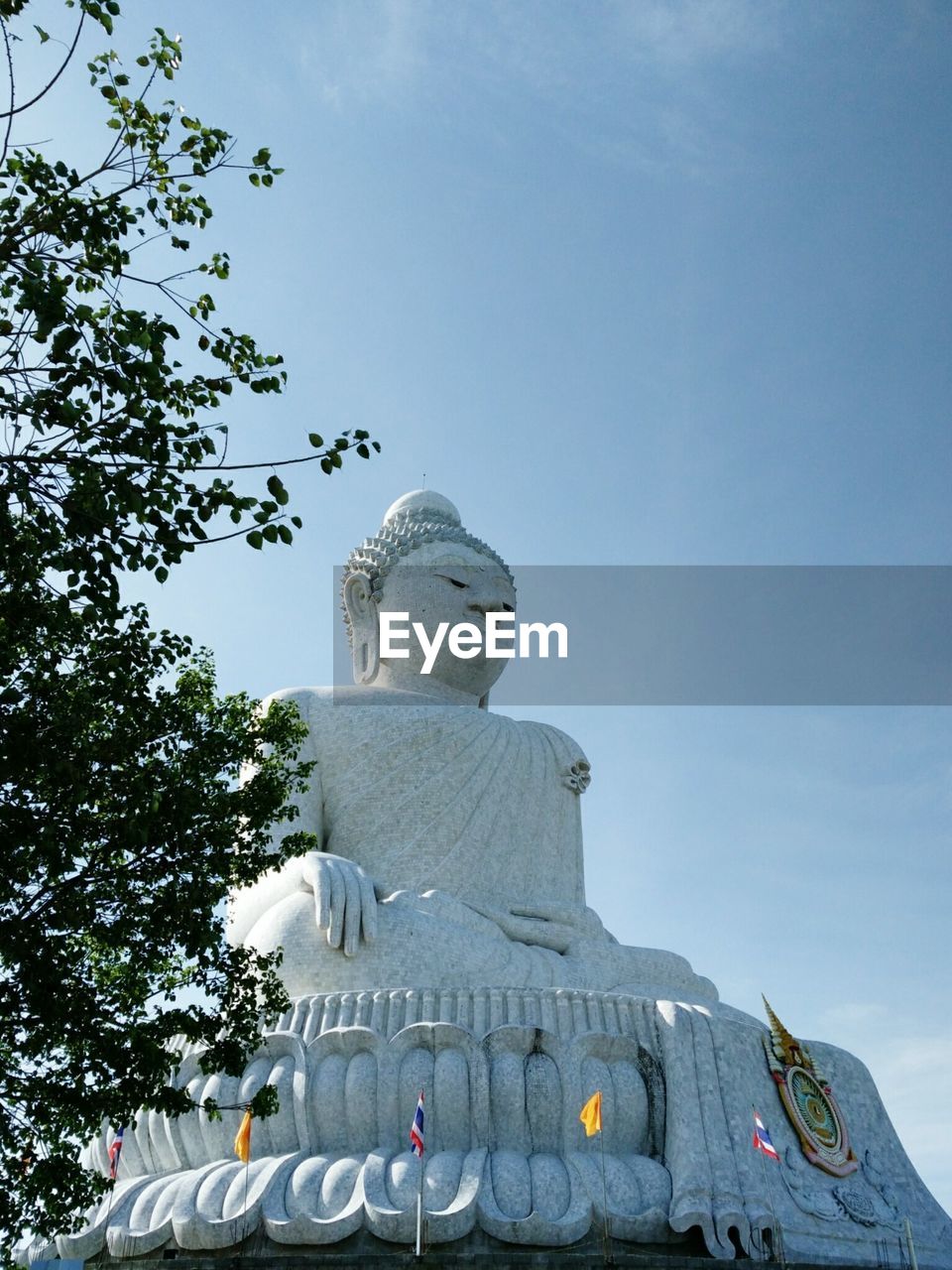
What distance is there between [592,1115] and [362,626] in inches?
261

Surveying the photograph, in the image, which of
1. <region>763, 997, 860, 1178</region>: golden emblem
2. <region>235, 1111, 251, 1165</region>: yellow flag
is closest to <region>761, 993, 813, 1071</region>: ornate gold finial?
<region>763, 997, 860, 1178</region>: golden emblem

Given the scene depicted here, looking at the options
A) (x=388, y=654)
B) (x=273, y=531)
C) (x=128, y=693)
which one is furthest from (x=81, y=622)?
(x=388, y=654)

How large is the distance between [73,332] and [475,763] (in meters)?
7.53

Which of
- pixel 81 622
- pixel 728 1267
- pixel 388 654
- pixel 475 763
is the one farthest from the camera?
pixel 388 654

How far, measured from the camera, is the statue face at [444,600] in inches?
543

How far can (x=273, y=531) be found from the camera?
616cm

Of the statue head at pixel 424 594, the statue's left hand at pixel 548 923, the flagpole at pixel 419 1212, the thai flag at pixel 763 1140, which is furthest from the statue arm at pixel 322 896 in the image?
the thai flag at pixel 763 1140

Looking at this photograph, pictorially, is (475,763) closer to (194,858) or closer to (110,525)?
(194,858)

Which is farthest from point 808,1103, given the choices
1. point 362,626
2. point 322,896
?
point 362,626

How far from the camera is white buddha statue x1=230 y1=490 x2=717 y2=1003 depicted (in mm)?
10086

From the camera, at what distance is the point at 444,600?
13.8 metres

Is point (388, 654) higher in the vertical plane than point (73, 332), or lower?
higher

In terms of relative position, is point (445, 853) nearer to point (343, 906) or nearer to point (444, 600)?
point (343, 906)

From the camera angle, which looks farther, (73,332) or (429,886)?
(429,886)
